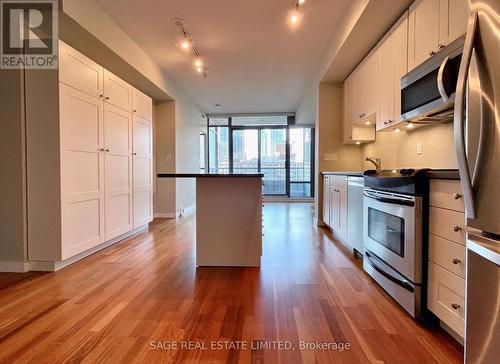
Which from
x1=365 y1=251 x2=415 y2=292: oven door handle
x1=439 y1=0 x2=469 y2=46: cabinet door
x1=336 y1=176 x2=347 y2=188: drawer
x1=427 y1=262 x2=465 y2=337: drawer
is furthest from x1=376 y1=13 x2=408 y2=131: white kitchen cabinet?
x1=427 y1=262 x2=465 y2=337: drawer

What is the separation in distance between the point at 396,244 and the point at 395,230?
99 millimetres

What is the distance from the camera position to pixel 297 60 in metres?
4.11

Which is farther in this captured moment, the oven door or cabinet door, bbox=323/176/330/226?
cabinet door, bbox=323/176/330/226

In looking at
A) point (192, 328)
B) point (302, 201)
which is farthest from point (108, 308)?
point (302, 201)

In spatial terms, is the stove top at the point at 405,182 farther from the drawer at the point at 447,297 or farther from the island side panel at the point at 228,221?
the island side panel at the point at 228,221

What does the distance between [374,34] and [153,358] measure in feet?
11.3

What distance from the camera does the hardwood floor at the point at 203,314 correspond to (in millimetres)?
1346

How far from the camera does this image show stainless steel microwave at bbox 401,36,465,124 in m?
1.62

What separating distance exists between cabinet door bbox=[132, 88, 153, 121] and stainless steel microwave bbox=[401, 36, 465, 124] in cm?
332

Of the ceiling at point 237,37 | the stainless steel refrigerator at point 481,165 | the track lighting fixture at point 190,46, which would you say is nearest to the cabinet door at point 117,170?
the ceiling at point 237,37

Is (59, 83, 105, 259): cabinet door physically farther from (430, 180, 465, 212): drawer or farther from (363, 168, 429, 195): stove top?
(430, 180, 465, 212): drawer

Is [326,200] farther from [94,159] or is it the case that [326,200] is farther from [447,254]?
[94,159]

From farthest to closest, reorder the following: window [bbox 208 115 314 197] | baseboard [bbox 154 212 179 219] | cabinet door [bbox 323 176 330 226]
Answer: window [bbox 208 115 314 197] → baseboard [bbox 154 212 179 219] → cabinet door [bbox 323 176 330 226]

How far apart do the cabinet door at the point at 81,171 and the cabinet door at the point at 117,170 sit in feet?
0.39
